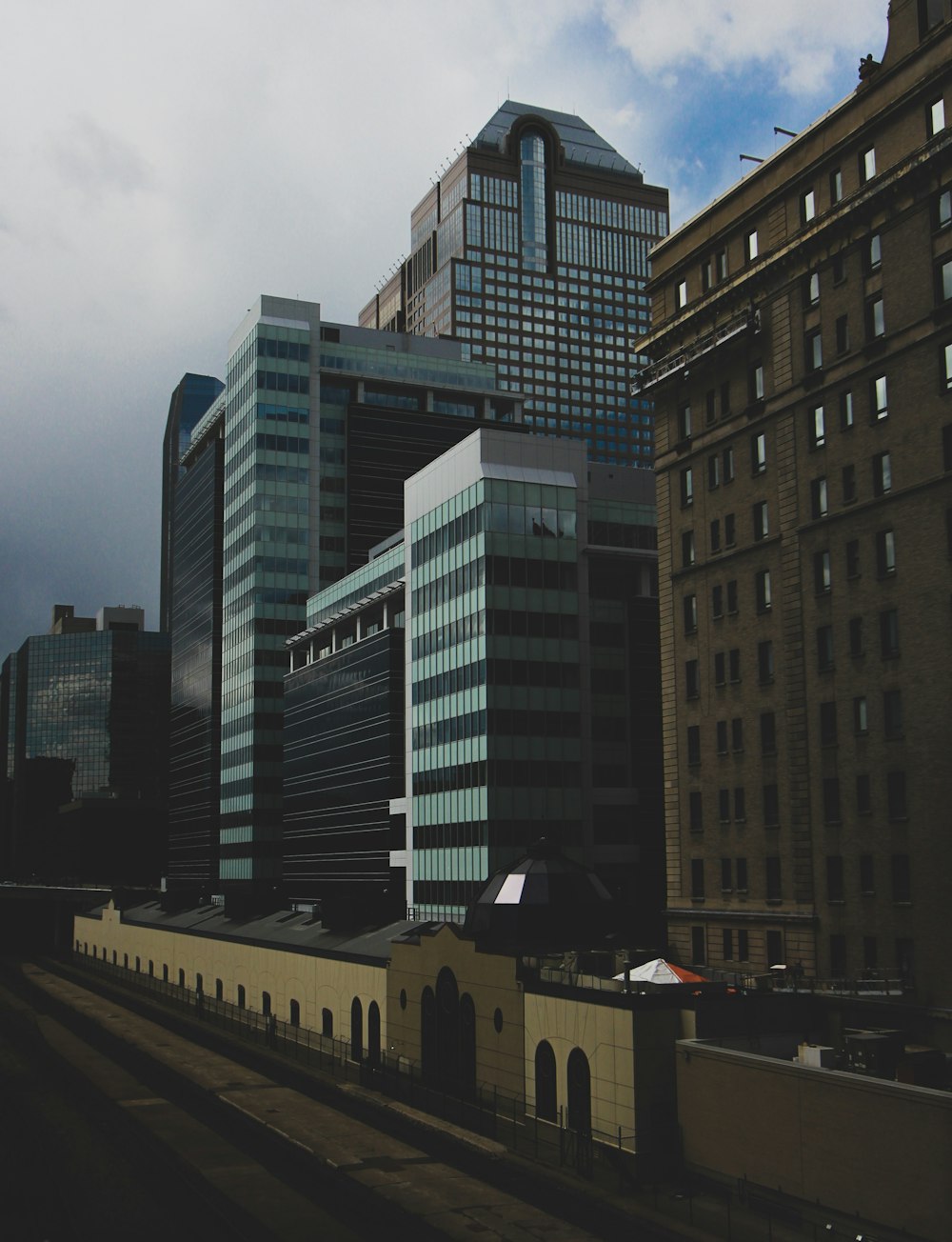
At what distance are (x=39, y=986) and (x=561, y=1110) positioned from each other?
96.4m

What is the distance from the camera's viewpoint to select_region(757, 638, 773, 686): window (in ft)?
251

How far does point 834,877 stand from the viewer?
7000 centimetres

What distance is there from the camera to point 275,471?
176625 mm

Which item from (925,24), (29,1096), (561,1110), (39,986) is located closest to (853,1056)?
(561,1110)

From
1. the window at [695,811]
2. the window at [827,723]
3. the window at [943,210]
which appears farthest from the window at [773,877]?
the window at [943,210]

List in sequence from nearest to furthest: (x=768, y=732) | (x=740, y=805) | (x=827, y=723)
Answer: (x=827, y=723) → (x=768, y=732) → (x=740, y=805)

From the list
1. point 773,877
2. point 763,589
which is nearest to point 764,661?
point 763,589

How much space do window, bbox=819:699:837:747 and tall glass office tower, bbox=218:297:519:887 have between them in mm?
111719

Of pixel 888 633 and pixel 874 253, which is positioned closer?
pixel 888 633

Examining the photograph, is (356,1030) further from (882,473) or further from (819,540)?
(882,473)

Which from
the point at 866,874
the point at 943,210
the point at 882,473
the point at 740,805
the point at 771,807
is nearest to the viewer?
the point at 943,210

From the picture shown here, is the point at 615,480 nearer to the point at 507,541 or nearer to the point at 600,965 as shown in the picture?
the point at 507,541

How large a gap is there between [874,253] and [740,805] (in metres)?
31.8

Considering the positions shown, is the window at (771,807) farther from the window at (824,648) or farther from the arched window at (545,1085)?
the arched window at (545,1085)
